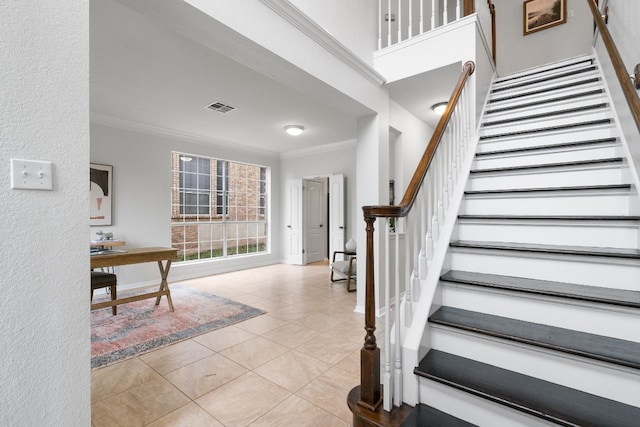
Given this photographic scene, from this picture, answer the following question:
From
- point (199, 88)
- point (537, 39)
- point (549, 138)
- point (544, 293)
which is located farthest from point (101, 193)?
point (537, 39)

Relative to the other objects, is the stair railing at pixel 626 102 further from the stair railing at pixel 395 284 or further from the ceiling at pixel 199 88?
the ceiling at pixel 199 88

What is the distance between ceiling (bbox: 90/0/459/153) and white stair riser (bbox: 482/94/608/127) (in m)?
0.71

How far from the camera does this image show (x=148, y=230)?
500cm

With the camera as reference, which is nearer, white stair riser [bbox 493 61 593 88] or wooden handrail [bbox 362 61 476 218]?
wooden handrail [bbox 362 61 476 218]

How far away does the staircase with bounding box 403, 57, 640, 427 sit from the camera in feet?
3.94

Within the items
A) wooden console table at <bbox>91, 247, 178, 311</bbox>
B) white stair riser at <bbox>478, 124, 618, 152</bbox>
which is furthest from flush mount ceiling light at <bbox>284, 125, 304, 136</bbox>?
white stair riser at <bbox>478, 124, 618, 152</bbox>

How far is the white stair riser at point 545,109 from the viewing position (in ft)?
8.63

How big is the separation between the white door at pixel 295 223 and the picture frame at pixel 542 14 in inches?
204

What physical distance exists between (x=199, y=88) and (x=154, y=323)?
2742 millimetres

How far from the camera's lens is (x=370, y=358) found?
142 cm

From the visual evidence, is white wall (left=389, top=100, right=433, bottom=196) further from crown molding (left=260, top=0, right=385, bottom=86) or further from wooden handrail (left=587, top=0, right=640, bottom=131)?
wooden handrail (left=587, top=0, right=640, bottom=131)

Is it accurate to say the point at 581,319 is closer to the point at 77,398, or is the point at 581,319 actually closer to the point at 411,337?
the point at 411,337

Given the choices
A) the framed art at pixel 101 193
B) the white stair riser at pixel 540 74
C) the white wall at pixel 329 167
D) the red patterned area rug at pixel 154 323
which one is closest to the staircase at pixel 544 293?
the white stair riser at pixel 540 74

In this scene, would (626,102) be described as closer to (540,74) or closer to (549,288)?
(549,288)
